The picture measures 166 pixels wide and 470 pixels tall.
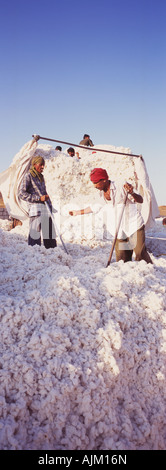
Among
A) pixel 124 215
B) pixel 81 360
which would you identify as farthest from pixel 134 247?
pixel 81 360

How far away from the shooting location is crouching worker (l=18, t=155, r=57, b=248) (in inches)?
139

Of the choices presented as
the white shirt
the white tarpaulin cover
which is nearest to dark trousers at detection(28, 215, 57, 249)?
the white shirt

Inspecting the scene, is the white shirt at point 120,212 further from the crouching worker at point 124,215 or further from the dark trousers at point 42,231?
the dark trousers at point 42,231

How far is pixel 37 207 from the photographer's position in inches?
140

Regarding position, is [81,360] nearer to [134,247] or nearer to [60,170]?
[134,247]

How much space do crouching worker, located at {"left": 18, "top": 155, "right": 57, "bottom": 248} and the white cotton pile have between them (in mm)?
1189

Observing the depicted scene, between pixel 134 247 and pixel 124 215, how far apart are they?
30cm

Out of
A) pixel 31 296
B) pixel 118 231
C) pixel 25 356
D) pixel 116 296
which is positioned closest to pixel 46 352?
pixel 25 356

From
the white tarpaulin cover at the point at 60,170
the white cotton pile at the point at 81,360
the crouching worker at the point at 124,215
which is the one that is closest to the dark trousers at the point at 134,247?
the crouching worker at the point at 124,215

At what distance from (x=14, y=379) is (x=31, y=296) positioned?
1.75ft

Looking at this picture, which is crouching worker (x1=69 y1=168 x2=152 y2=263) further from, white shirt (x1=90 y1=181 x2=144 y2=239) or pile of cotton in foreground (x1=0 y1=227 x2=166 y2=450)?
pile of cotton in foreground (x1=0 y1=227 x2=166 y2=450)

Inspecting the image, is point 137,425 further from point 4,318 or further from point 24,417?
point 4,318

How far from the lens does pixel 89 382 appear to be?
149cm
